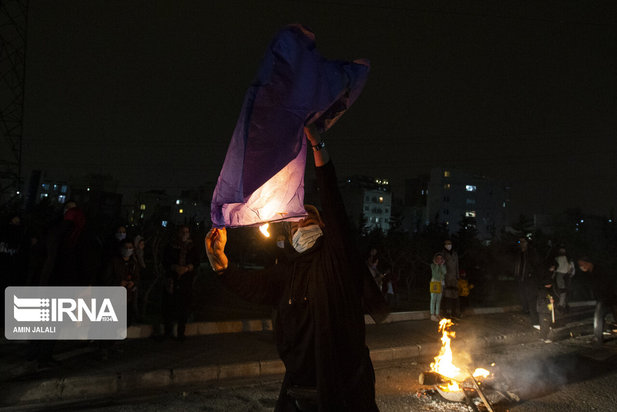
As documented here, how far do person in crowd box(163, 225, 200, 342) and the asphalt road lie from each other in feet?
7.55

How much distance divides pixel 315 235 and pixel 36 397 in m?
5.09

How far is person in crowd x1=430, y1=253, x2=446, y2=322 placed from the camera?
449 inches

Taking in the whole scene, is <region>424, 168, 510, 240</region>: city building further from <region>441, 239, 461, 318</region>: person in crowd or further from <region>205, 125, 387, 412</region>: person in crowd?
<region>205, 125, 387, 412</region>: person in crowd

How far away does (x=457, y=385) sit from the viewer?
5523 mm

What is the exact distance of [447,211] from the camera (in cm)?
9662

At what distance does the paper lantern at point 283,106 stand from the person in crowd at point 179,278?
5832 millimetres

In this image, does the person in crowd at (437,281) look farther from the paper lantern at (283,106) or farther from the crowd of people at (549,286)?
the paper lantern at (283,106)

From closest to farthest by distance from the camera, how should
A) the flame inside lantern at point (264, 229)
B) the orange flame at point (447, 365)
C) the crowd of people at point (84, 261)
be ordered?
the flame inside lantern at point (264, 229) < the orange flame at point (447, 365) < the crowd of people at point (84, 261)

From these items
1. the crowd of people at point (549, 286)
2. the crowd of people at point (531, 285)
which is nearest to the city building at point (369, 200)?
the crowd of people at point (549, 286)

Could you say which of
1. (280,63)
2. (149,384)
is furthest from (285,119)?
(149,384)

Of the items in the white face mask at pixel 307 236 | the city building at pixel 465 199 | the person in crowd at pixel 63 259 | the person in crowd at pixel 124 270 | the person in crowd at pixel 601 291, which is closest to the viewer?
the white face mask at pixel 307 236

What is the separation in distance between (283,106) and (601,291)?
33.5 ft

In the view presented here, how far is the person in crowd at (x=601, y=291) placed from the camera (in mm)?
9305

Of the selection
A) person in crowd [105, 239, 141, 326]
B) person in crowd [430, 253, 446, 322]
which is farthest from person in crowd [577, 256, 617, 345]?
person in crowd [105, 239, 141, 326]
